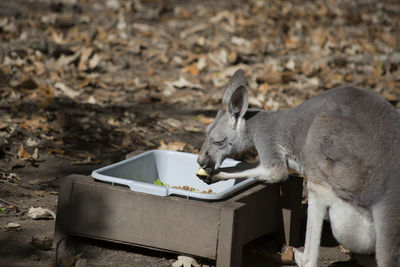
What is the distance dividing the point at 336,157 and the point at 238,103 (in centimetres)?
74

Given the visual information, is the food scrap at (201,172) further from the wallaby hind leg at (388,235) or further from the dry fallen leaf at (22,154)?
the dry fallen leaf at (22,154)

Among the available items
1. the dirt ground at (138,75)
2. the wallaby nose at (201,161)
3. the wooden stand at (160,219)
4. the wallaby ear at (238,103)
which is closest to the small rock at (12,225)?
the dirt ground at (138,75)

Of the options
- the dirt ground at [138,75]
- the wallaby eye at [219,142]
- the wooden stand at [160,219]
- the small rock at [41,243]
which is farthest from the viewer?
the dirt ground at [138,75]

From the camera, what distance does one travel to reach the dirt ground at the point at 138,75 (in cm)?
382

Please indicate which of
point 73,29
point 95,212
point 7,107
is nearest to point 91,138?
point 7,107

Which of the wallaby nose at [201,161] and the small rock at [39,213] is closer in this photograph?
the wallaby nose at [201,161]

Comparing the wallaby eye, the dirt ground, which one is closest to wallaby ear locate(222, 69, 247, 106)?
the wallaby eye

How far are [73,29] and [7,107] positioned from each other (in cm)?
250

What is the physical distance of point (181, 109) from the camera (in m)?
5.94

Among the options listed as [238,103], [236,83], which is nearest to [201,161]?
[238,103]

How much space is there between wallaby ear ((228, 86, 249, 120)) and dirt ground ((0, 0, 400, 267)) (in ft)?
2.85

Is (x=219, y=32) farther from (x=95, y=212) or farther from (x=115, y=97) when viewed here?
(x=95, y=212)

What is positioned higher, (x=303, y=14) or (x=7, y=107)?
(x=303, y=14)

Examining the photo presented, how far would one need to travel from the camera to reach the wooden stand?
119 inches
